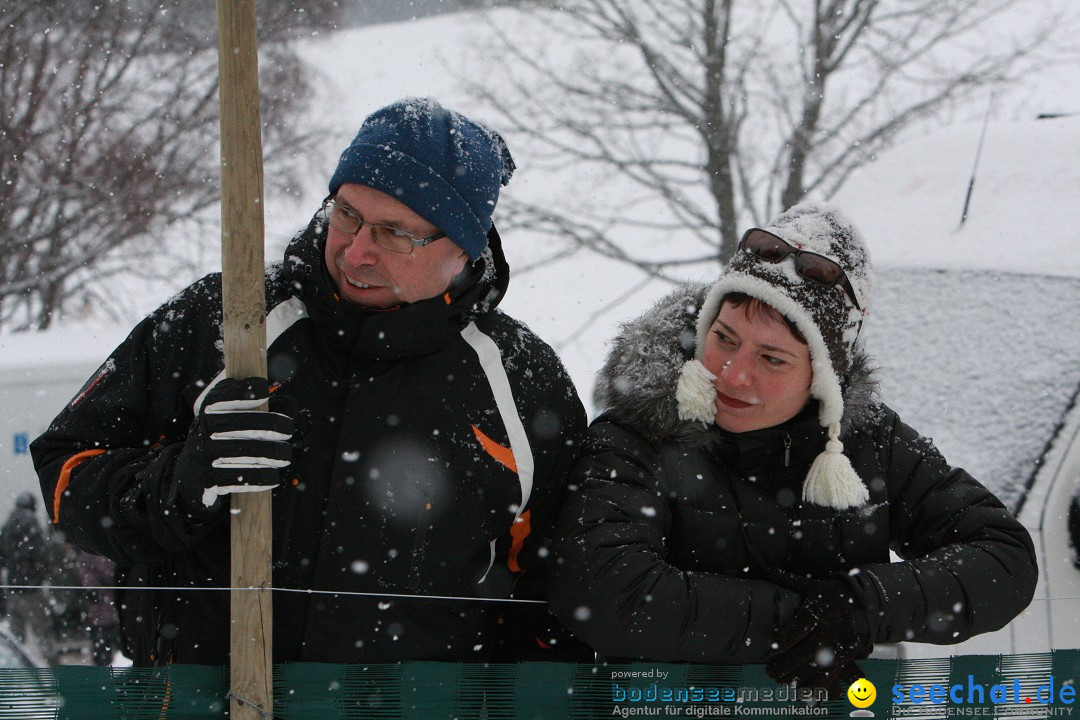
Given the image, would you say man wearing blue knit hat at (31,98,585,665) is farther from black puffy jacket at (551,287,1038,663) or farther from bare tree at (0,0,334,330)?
bare tree at (0,0,334,330)

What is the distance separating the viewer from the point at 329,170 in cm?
874

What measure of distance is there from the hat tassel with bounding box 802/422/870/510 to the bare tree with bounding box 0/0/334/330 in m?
7.49

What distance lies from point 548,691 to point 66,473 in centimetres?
101

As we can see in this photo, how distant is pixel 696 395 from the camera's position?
6.59ft

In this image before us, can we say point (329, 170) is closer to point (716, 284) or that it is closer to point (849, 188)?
point (849, 188)

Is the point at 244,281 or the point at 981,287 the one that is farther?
the point at 981,287

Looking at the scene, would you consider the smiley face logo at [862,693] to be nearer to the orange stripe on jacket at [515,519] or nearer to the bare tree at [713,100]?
the orange stripe on jacket at [515,519]

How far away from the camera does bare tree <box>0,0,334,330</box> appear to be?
8.85m

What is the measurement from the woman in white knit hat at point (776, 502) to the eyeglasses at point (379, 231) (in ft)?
1.74

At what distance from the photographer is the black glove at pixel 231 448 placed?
167cm

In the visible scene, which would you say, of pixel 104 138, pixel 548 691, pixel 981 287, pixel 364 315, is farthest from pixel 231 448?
pixel 104 138

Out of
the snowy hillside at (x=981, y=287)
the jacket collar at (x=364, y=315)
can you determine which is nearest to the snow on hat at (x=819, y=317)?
the jacket collar at (x=364, y=315)

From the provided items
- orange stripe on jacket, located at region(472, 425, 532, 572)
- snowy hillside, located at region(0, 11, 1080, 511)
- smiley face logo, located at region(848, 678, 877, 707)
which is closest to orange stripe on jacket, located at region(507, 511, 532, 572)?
orange stripe on jacket, located at region(472, 425, 532, 572)

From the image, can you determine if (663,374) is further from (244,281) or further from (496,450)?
(244,281)
